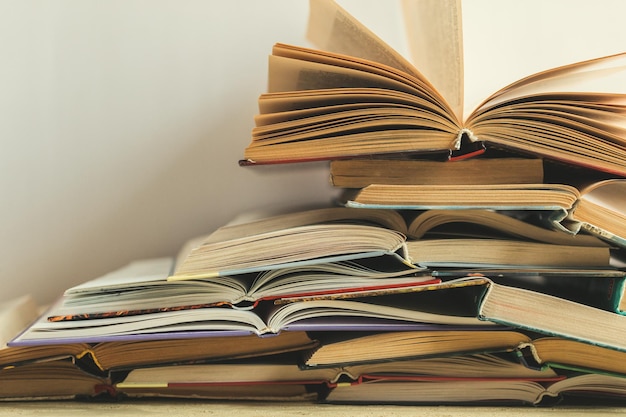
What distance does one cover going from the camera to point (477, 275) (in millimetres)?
605

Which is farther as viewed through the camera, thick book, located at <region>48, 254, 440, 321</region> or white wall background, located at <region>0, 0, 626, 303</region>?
white wall background, located at <region>0, 0, 626, 303</region>

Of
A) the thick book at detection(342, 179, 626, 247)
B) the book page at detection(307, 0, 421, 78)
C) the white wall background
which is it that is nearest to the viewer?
the thick book at detection(342, 179, 626, 247)

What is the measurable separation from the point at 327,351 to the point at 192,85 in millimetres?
532

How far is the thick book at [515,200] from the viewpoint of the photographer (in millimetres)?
586

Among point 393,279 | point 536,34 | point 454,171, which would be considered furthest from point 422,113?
point 536,34

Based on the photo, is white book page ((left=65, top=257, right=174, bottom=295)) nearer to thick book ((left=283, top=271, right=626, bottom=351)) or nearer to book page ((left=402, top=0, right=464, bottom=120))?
thick book ((left=283, top=271, right=626, bottom=351))

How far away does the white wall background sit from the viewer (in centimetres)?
91

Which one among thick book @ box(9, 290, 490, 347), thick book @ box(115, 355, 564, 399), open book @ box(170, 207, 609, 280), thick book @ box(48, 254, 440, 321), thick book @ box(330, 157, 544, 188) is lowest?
thick book @ box(115, 355, 564, 399)

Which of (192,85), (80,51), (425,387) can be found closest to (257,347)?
(425,387)

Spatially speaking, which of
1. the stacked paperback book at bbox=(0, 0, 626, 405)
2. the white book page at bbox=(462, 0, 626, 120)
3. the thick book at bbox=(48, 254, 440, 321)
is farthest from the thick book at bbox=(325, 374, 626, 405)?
the white book page at bbox=(462, 0, 626, 120)

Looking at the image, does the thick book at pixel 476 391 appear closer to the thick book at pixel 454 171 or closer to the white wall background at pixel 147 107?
the thick book at pixel 454 171

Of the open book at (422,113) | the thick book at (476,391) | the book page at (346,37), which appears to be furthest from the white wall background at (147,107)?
the thick book at (476,391)

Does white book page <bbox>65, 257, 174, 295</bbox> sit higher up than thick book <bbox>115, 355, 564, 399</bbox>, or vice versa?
white book page <bbox>65, 257, 174, 295</bbox>

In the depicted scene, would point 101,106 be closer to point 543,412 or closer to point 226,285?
point 226,285
